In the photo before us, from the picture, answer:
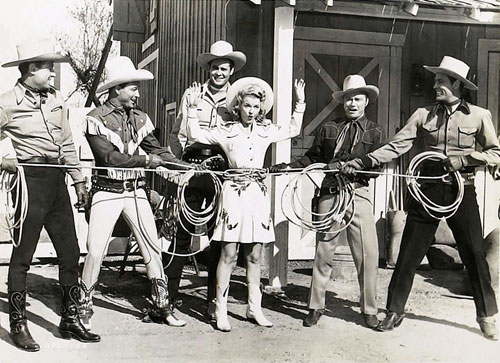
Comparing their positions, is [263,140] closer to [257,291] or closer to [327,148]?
[327,148]

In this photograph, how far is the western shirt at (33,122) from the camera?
4.16 meters

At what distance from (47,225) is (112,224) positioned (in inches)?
17.5

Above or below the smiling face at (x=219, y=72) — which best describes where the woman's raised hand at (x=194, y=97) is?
below

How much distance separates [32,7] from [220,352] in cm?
283

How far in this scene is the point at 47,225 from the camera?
4.34 m

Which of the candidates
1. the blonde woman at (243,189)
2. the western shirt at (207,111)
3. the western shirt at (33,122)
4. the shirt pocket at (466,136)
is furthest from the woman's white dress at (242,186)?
the shirt pocket at (466,136)

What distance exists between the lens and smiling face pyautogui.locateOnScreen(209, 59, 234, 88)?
5113mm

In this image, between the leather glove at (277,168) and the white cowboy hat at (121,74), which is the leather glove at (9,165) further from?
the leather glove at (277,168)

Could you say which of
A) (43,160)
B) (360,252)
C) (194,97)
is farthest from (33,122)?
(360,252)

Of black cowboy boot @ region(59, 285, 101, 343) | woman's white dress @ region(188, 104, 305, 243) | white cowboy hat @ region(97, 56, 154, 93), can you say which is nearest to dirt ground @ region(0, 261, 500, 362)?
black cowboy boot @ region(59, 285, 101, 343)

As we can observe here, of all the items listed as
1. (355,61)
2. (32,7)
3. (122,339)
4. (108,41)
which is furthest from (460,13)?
(108,41)

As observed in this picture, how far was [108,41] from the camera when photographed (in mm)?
9766

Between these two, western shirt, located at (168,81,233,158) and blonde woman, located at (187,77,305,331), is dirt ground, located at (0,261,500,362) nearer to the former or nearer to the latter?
blonde woman, located at (187,77,305,331)

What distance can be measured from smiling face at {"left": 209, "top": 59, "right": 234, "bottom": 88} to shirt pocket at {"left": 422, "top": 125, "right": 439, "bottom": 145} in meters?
1.57
